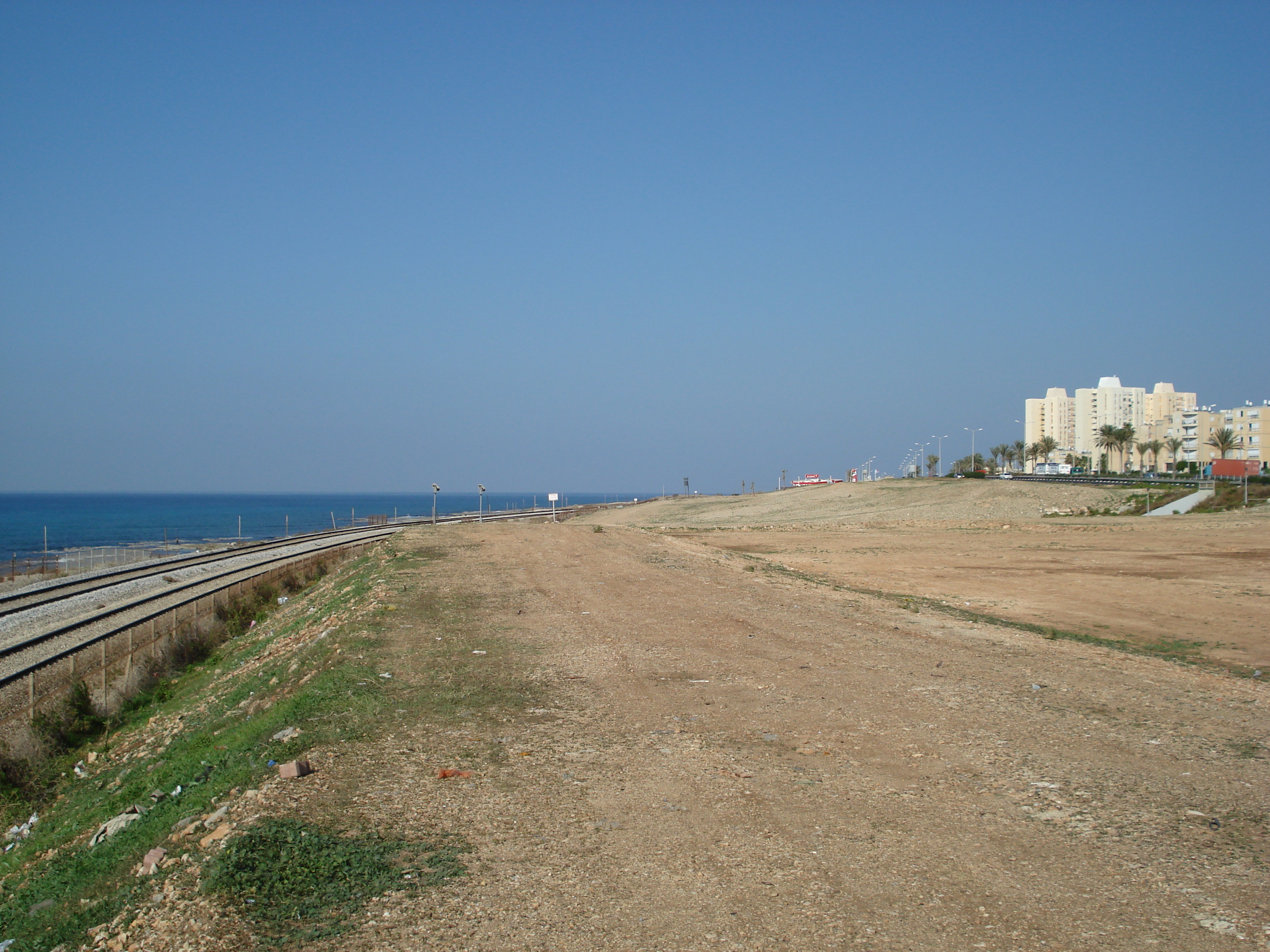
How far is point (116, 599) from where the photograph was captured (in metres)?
32.5

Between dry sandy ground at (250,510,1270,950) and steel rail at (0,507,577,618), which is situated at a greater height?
dry sandy ground at (250,510,1270,950)

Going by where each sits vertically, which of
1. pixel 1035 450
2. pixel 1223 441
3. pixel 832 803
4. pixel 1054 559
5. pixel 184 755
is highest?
pixel 1035 450

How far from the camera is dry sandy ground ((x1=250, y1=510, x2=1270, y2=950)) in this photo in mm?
5094

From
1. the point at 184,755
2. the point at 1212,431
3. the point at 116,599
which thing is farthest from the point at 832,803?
the point at 1212,431

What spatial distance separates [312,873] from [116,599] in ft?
105

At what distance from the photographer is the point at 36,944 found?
19.0ft

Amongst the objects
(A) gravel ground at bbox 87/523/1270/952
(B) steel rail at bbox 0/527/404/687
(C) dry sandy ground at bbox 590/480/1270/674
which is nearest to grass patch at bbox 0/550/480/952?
(A) gravel ground at bbox 87/523/1270/952

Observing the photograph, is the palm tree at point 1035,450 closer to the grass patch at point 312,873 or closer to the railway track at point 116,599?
the railway track at point 116,599

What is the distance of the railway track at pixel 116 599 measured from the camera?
22.1 m

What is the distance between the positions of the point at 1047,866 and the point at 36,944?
6.79m

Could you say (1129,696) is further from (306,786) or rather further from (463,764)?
(306,786)

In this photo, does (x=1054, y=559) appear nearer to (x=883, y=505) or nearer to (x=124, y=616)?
(x=124, y=616)

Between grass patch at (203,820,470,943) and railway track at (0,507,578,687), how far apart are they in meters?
15.6

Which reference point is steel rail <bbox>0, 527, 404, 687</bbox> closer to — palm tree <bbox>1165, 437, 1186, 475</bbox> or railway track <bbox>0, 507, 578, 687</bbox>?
railway track <bbox>0, 507, 578, 687</bbox>
